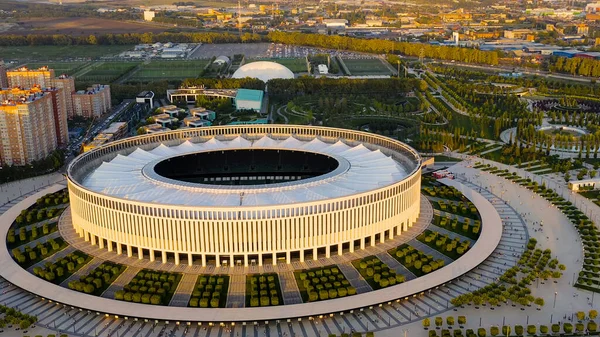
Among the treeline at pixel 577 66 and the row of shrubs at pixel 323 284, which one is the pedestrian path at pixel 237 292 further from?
the treeline at pixel 577 66

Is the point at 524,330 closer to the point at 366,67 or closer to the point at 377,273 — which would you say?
the point at 377,273

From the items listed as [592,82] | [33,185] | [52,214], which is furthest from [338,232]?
[592,82]

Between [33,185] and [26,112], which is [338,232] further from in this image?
[26,112]

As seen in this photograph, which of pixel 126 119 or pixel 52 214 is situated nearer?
pixel 52 214

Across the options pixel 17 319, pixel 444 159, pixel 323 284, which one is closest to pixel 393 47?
pixel 444 159

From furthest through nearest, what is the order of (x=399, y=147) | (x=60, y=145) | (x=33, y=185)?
(x=60, y=145) → (x=33, y=185) → (x=399, y=147)

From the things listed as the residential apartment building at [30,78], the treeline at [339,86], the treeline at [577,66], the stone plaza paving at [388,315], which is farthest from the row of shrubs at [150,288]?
the treeline at [577,66]
